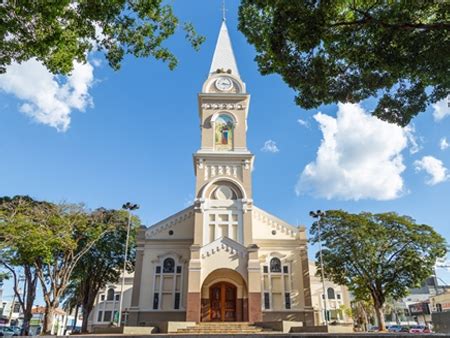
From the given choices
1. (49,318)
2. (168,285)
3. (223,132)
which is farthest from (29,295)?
(223,132)

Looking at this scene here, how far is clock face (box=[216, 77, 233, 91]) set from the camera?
2983 centimetres

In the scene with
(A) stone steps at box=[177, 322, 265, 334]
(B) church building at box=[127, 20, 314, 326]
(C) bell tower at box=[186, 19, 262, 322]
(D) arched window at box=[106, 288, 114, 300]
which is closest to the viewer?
(A) stone steps at box=[177, 322, 265, 334]

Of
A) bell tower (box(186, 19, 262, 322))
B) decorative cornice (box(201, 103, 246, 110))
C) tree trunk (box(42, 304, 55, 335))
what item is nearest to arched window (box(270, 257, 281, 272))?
bell tower (box(186, 19, 262, 322))

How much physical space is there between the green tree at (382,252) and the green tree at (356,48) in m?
18.2

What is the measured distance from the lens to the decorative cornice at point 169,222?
27234 millimetres

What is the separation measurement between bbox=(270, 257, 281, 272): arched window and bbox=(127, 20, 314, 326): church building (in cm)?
7

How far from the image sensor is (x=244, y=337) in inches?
473

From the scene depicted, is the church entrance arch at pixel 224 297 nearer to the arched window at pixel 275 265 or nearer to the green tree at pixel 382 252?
the arched window at pixel 275 265

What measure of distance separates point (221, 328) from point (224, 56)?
24.3m

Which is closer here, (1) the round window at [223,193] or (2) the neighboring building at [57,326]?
(1) the round window at [223,193]

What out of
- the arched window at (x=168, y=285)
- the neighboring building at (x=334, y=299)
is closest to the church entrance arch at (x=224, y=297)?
the arched window at (x=168, y=285)

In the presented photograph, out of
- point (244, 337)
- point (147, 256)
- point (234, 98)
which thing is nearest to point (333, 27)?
point (244, 337)

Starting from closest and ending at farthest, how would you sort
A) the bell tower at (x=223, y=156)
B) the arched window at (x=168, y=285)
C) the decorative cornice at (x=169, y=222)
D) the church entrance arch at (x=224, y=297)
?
the church entrance arch at (x=224, y=297) → the arched window at (x=168, y=285) → the bell tower at (x=223, y=156) → the decorative cornice at (x=169, y=222)

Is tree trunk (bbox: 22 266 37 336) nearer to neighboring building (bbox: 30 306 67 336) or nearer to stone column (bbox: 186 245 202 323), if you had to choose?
neighboring building (bbox: 30 306 67 336)
